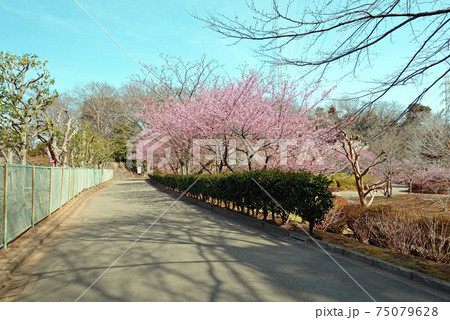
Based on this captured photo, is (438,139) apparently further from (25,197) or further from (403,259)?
(25,197)

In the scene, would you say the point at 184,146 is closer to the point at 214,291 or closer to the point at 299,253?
the point at 299,253

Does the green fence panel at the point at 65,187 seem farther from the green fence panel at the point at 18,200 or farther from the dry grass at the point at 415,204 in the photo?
the dry grass at the point at 415,204

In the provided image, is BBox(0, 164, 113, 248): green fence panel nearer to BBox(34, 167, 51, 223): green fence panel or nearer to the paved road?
BBox(34, 167, 51, 223): green fence panel

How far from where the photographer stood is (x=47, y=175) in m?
9.88

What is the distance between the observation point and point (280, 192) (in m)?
7.92

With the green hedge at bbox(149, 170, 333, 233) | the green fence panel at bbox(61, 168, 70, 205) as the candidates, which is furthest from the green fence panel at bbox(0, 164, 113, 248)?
the green hedge at bbox(149, 170, 333, 233)

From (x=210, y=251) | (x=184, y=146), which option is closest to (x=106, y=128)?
(x=184, y=146)

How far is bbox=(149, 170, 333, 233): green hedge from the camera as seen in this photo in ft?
22.3

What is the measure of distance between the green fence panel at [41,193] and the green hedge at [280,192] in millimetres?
6228

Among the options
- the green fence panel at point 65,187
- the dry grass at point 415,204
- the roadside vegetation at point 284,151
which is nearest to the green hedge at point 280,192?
the roadside vegetation at point 284,151

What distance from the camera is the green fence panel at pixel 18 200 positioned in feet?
19.6

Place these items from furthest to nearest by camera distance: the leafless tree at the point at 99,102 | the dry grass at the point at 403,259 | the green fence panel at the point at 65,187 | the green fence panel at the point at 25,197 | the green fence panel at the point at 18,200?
1. the leafless tree at the point at 99,102
2. the green fence panel at the point at 65,187
3. the green fence panel at the point at 18,200
4. the green fence panel at the point at 25,197
5. the dry grass at the point at 403,259

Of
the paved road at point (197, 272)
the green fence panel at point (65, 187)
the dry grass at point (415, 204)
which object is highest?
the green fence panel at point (65, 187)
